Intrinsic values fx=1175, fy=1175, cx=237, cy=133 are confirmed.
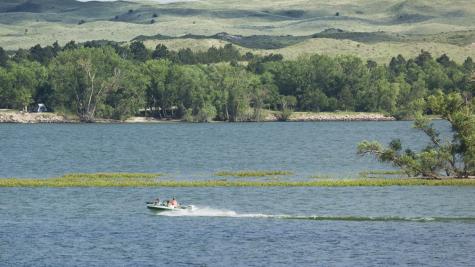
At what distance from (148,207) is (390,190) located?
2128 centimetres

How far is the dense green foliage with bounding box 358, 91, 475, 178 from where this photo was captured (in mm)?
91000

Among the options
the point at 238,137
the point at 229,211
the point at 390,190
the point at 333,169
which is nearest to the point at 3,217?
the point at 229,211

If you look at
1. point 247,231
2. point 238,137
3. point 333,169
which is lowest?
point 238,137

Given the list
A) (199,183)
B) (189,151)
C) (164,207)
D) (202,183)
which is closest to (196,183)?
(199,183)

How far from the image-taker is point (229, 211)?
7900cm

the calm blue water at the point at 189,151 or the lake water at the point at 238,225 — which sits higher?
the lake water at the point at 238,225

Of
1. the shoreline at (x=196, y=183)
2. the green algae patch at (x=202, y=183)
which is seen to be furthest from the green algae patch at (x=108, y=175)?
the shoreline at (x=196, y=183)

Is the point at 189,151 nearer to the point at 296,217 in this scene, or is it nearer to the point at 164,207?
the point at 164,207

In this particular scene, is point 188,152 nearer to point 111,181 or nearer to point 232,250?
point 111,181

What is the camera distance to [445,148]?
92062 millimetres

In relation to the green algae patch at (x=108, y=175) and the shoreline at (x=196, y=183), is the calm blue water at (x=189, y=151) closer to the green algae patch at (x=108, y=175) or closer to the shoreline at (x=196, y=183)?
the green algae patch at (x=108, y=175)

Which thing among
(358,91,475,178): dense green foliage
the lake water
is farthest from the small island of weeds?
the lake water

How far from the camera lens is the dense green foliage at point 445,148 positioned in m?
91.0

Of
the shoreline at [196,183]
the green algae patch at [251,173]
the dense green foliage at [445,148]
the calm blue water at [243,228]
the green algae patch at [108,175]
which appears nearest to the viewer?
the calm blue water at [243,228]
